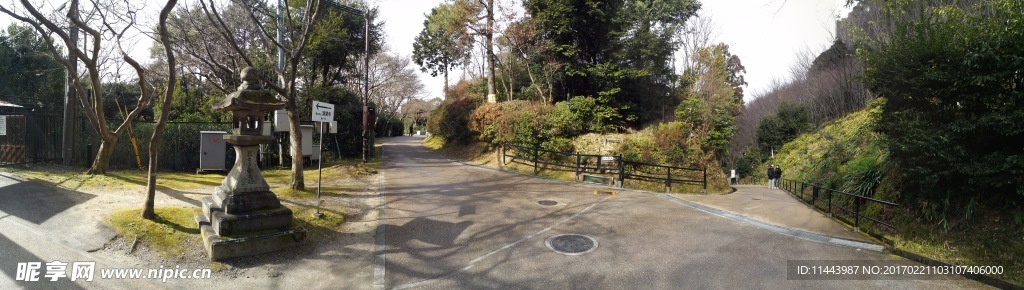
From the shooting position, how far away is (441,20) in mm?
25406

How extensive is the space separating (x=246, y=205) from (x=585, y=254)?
5.25 metres

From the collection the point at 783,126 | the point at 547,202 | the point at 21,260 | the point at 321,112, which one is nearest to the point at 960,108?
the point at 547,202

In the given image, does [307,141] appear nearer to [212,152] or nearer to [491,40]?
[212,152]

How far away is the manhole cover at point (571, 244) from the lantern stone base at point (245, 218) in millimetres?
4036

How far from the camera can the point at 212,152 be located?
12922mm

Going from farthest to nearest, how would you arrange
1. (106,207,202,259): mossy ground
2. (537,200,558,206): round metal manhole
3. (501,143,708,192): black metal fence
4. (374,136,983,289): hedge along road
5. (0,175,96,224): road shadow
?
(501,143,708,192): black metal fence, (537,200,558,206): round metal manhole, (0,175,96,224): road shadow, (106,207,202,259): mossy ground, (374,136,983,289): hedge along road

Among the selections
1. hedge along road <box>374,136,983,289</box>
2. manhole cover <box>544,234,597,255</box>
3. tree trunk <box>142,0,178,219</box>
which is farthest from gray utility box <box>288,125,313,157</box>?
manhole cover <box>544,234,597,255</box>

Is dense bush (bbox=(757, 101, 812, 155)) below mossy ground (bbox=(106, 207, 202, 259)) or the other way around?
the other way around

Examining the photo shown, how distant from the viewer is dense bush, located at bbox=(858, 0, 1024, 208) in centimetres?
534

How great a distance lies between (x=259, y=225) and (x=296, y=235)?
21.2 inches

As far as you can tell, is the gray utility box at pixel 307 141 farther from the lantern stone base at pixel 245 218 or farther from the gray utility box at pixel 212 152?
the lantern stone base at pixel 245 218

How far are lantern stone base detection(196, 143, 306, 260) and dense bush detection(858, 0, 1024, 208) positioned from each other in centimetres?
942

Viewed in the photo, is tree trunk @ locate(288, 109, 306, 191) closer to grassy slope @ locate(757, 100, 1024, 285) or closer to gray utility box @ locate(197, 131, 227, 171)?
gray utility box @ locate(197, 131, 227, 171)

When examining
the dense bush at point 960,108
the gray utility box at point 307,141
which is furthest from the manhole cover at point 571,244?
the gray utility box at point 307,141
